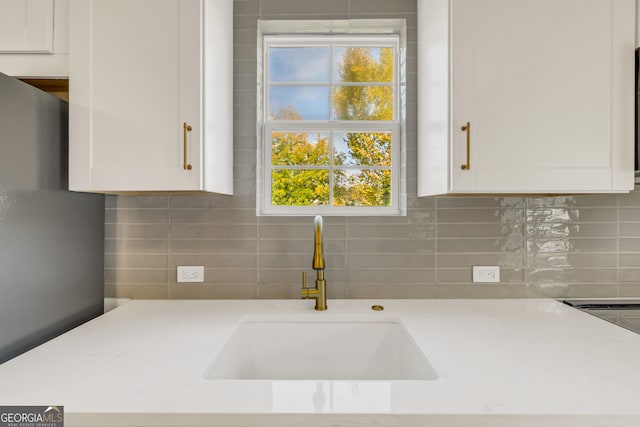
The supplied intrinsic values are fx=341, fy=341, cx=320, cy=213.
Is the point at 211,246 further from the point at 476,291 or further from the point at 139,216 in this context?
the point at 476,291

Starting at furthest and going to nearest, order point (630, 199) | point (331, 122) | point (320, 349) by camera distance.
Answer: point (331, 122)
point (630, 199)
point (320, 349)

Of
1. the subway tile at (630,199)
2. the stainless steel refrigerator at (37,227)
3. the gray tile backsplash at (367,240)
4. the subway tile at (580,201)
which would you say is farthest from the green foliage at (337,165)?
the subway tile at (630,199)

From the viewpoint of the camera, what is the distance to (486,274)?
1.63 m

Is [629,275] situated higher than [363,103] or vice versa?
[363,103]

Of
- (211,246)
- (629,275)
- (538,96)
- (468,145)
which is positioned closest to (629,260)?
(629,275)

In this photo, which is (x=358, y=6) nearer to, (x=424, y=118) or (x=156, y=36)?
(x=424, y=118)

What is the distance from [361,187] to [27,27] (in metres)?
1.51

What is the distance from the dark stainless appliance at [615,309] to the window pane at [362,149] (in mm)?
1085

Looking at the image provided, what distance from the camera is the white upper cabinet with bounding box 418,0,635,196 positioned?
1.24 meters

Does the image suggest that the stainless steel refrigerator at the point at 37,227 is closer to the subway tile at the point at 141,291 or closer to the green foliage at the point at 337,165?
the subway tile at the point at 141,291

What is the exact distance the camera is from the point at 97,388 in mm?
815

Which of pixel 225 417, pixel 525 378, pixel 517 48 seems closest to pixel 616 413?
pixel 525 378

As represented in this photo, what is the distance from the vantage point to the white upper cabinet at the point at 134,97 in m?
1.23

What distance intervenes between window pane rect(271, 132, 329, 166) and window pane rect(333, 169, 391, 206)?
129mm
